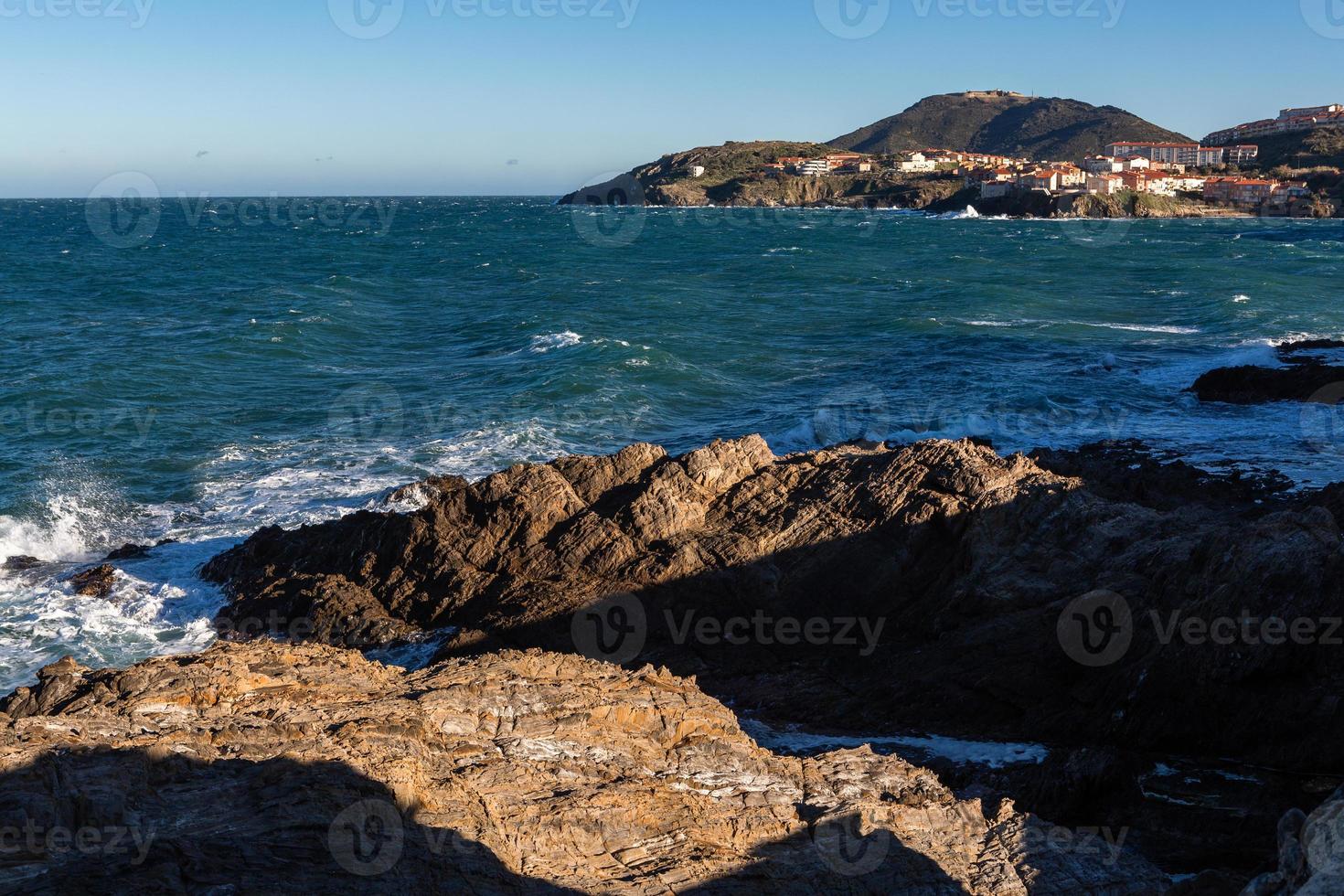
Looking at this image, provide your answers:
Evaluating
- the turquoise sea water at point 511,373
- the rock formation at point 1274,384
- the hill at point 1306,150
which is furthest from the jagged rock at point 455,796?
the hill at point 1306,150

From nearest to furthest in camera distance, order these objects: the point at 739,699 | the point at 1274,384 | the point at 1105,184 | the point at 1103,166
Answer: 1. the point at 739,699
2. the point at 1274,384
3. the point at 1105,184
4. the point at 1103,166

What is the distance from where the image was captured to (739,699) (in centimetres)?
1103

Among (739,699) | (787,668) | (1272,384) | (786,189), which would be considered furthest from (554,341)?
(786,189)

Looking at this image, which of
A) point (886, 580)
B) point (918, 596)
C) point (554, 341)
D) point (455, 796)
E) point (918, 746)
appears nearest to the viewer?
point (455, 796)

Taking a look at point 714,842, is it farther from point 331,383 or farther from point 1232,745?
point 331,383

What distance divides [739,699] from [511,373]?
22561mm

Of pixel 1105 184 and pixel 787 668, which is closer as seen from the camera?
pixel 787 668

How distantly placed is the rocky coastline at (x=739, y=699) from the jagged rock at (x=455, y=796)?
0.8 inches

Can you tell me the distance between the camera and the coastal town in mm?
125125

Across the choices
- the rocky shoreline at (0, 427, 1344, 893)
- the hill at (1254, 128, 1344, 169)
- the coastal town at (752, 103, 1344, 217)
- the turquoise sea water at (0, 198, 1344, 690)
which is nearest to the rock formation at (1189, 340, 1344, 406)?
the turquoise sea water at (0, 198, 1344, 690)

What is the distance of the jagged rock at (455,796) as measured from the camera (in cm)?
532

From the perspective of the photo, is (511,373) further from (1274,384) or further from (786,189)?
(786,189)

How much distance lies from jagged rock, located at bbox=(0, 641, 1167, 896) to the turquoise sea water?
7.85 m

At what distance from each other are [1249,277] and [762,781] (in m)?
54.2
